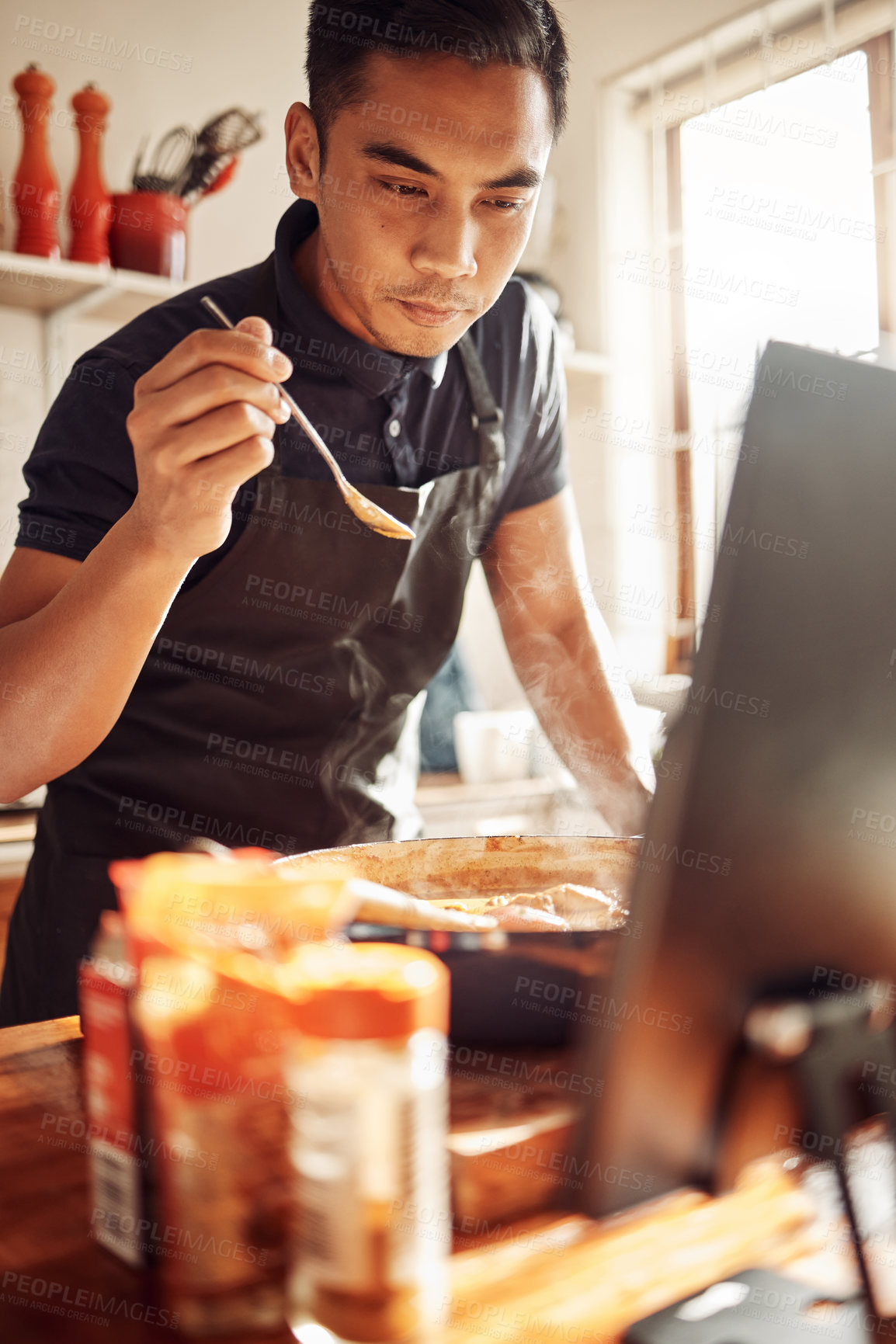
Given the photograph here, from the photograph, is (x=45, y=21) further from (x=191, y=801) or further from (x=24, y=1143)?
(x=24, y=1143)

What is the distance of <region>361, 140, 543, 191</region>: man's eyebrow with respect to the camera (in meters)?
1.10

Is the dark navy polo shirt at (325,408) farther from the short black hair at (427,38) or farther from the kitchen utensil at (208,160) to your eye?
the kitchen utensil at (208,160)

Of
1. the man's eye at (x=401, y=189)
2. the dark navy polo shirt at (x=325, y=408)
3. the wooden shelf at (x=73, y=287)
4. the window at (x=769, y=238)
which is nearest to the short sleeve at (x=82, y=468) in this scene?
the dark navy polo shirt at (x=325, y=408)

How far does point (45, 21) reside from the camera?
106 inches

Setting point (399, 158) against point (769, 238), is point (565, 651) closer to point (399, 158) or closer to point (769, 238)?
point (399, 158)

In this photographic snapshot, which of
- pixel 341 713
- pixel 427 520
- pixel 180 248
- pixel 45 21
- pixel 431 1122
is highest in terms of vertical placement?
pixel 45 21

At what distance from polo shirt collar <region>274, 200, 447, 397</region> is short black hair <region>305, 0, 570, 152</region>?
192mm

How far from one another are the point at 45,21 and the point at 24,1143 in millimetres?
2964

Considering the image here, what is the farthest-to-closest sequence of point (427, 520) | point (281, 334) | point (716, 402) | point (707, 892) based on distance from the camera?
point (716, 402) < point (427, 520) < point (281, 334) < point (707, 892)

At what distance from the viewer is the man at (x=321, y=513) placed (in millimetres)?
994

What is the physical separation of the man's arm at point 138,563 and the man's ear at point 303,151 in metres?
0.51

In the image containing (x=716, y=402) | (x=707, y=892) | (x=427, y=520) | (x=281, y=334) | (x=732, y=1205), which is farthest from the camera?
(x=716, y=402)

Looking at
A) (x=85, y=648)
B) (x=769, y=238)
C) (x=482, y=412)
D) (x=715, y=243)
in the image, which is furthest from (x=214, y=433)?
(x=715, y=243)

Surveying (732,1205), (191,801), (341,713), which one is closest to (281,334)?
(341,713)
